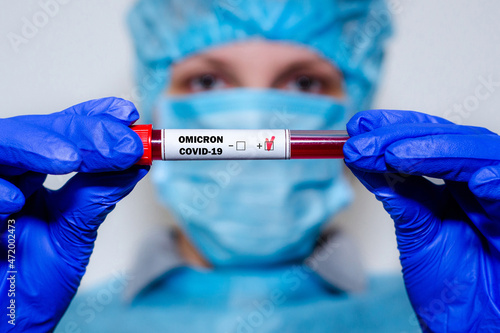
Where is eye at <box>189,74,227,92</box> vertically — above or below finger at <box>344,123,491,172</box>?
below

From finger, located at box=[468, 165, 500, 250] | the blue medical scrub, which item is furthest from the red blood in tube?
the blue medical scrub

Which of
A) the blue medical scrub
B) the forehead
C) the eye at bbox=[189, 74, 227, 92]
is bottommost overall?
the blue medical scrub

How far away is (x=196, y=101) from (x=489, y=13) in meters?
1.12

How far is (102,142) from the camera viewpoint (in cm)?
90

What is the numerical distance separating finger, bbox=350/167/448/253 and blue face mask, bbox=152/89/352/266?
0.50 m

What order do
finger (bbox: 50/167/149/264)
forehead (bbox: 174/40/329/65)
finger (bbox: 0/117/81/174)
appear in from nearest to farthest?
finger (bbox: 0/117/81/174) < finger (bbox: 50/167/149/264) < forehead (bbox: 174/40/329/65)

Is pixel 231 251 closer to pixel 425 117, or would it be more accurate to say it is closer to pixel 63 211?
pixel 63 211

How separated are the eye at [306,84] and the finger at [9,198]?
909 millimetres

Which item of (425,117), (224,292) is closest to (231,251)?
(224,292)

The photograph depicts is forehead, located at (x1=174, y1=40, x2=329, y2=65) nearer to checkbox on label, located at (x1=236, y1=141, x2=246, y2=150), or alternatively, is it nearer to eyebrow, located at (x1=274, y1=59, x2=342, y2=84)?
eyebrow, located at (x1=274, y1=59, x2=342, y2=84)

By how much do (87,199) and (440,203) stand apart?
811 millimetres

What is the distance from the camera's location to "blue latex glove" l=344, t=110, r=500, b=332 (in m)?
0.91

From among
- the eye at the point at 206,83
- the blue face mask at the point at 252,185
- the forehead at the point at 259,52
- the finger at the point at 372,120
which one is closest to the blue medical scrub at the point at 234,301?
the blue face mask at the point at 252,185

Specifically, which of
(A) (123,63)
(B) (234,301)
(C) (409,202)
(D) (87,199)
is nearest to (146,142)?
(D) (87,199)
